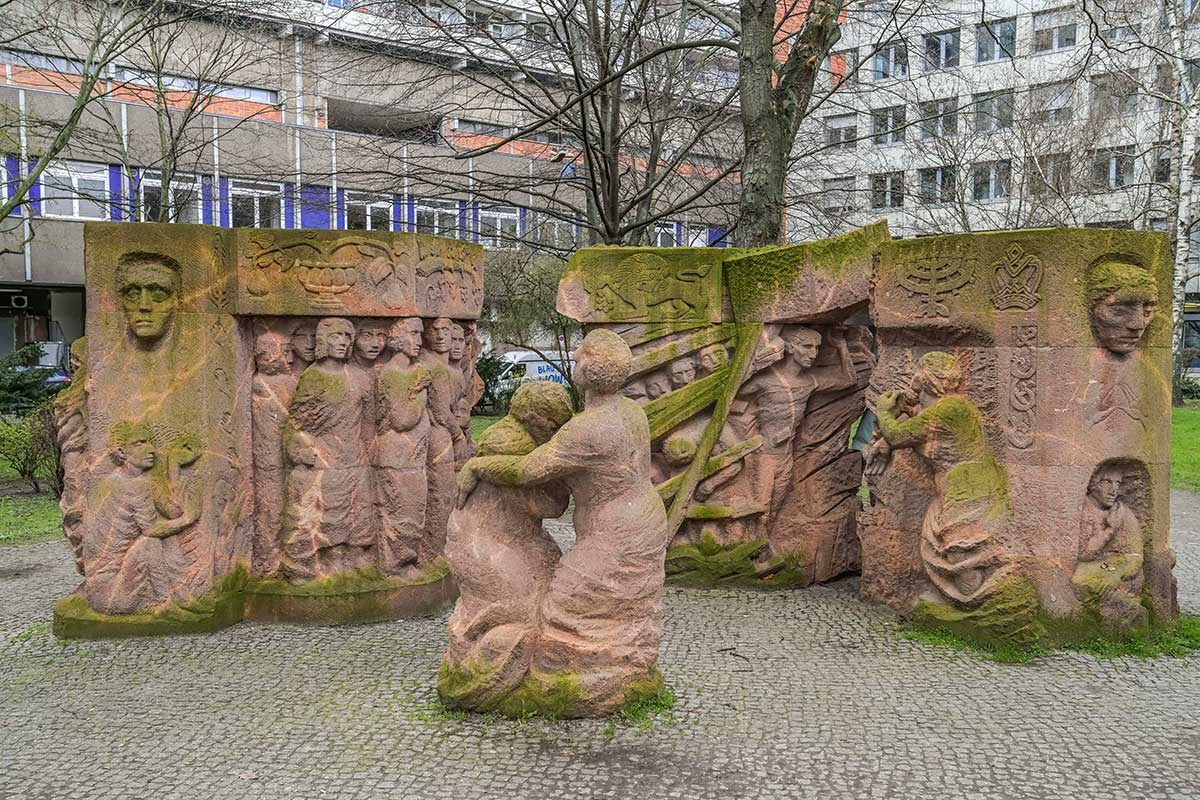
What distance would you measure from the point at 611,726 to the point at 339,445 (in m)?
3.25

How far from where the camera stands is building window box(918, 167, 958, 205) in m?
20.8

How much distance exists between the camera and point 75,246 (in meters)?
23.8

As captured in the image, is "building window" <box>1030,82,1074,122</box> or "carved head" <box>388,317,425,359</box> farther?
"building window" <box>1030,82,1074,122</box>

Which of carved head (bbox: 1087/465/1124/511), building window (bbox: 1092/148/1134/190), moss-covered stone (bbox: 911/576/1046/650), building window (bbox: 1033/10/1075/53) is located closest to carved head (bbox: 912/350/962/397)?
carved head (bbox: 1087/465/1124/511)

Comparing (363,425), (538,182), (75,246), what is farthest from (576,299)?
(75,246)

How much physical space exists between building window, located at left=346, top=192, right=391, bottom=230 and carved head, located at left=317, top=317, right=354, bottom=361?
751 centimetres

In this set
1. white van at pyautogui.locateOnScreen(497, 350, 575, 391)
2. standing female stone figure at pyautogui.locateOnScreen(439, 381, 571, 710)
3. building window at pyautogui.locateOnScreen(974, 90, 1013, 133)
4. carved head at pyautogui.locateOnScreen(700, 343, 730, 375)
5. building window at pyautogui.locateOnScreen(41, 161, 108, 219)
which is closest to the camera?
standing female stone figure at pyautogui.locateOnScreen(439, 381, 571, 710)

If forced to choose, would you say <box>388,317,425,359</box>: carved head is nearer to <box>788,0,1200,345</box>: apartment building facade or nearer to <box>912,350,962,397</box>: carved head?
<box>912,350,962,397</box>: carved head

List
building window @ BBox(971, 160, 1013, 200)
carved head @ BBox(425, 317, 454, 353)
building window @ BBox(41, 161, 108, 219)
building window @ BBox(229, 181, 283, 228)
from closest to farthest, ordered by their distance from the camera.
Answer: carved head @ BBox(425, 317, 454, 353), building window @ BBox(229, 181, 283, 228), building window @ BBox(41, 161, 108, 219), building window @ BBox(971, 160, 1013, 200)

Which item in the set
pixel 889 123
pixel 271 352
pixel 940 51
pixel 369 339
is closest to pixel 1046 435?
pixel 369 339

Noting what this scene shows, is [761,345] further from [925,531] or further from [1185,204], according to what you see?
[1185,204]

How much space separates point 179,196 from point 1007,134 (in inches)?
694

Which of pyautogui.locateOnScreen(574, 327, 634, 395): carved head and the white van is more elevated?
pyautogui.locateOnScreen(574, 327, 634, 395): carved head

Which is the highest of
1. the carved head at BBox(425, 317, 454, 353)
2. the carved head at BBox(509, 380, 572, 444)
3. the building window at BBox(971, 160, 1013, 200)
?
the building window at BBox(971, 160, 1013, 200)
